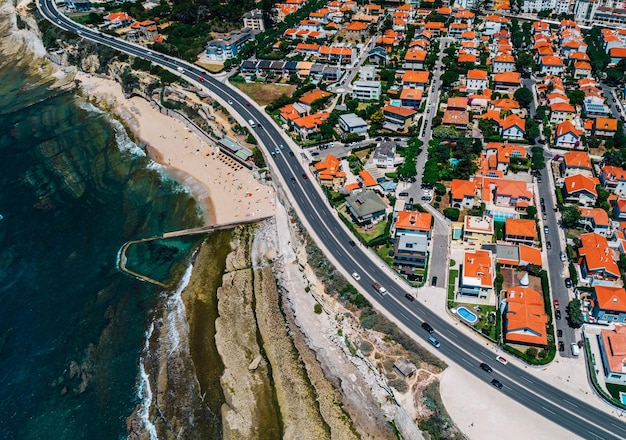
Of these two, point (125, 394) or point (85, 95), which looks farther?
point (85, 95)

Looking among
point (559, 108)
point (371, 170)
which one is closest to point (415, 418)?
point (371, 170)

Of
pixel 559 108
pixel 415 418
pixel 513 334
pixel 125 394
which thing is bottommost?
pixel 125 394

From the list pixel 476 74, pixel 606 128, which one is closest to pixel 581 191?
pixel 606 128

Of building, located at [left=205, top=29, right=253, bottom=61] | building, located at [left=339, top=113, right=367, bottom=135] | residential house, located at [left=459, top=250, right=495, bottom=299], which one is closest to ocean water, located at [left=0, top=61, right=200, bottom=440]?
building, located at [left=339, top=113, right=367, bottom=135]

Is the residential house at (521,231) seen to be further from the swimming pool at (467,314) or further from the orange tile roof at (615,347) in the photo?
the orange tile roof at (615,347)

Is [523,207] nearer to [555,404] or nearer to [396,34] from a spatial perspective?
[555,404]

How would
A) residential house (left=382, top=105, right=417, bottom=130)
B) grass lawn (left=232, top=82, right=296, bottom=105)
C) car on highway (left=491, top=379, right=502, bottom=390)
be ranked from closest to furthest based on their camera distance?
car on highway (left=491, top=379, right=502, bottom=390) → residential house (left=382, top=105, right=417, bottom=130) → grass lawn (left=232, top=82, right=296, bottom=105)

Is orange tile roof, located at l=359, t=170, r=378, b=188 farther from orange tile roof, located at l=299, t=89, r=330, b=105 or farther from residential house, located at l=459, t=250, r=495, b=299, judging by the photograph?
orange tile roof, located at l=299, t=89, r=330, b=105

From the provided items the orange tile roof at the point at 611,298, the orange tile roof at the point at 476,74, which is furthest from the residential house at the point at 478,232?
the orange tile roof at the point at 476,74
